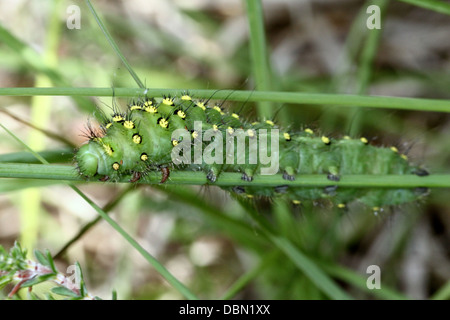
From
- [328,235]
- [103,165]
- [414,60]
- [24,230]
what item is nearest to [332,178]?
[103,165]

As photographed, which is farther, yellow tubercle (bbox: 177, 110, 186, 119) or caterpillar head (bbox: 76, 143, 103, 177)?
yellow tubercle (bbox: 177, 110, 186, 119)

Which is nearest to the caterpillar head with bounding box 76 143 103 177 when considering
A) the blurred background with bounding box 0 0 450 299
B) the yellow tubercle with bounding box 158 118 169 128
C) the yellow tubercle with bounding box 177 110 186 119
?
the yellow tubercle with bounding box 158 118 169 128

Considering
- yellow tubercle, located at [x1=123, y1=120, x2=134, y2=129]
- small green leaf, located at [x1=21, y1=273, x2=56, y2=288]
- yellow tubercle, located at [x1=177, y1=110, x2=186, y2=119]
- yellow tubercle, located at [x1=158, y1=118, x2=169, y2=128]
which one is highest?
yellow tubercle, located at [x1=177, y1=110, x2=186, y2=119]

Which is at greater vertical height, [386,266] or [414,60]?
[414,60]

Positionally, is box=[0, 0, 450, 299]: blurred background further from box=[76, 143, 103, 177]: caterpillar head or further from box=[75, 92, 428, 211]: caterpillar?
Answer: box=[76, 143, 103, 177]: caterpillar head

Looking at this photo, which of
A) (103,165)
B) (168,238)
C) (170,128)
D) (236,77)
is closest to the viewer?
(103,165)

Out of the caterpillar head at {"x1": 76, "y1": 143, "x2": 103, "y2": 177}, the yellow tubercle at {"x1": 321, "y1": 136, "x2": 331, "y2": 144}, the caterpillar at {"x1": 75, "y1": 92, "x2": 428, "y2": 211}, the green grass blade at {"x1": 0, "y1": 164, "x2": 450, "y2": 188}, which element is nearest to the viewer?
the green grass blade at {"x1": 0, "y1": 164, "x2": 450, "y2": 188}

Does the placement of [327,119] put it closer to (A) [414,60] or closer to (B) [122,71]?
(A) [414,60]
